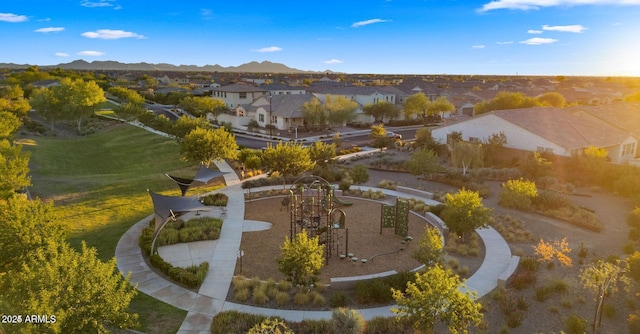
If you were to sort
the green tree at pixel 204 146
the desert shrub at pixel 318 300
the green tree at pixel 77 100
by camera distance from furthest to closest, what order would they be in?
the green tree at pixel 77 100 → the green tree at pixel 204 146 → the desert shrub at pixel 318 300

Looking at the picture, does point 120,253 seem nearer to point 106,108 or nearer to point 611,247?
point 611,247

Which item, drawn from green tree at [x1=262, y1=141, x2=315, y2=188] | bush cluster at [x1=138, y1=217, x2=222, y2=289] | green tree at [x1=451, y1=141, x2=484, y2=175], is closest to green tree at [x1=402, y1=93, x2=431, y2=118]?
green tree at [x1=451, y1=141, x2=484, y2=175]

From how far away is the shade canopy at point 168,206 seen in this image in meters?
24.0

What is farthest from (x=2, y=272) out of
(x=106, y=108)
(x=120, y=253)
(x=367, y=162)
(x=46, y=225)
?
(x=106, y=108)

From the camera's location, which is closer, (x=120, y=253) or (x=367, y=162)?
(x=120, y=253)

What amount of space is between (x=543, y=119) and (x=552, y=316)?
4421 cm

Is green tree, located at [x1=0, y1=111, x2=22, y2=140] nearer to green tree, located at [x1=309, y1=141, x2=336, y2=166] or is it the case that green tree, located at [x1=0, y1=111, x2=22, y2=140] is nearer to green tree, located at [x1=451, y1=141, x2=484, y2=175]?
green tree, located at [x1=309, y1=141, x2=336, y2=166]

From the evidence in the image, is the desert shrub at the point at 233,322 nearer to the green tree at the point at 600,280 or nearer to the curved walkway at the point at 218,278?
the curved walkway at the point at 218,278

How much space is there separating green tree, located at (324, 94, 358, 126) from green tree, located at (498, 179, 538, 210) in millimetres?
46552

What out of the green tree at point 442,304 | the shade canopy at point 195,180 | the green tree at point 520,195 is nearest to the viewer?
the green tree at point 442,304

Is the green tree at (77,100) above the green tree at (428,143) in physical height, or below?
above

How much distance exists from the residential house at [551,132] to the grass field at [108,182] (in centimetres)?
3677

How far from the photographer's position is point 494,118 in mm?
53219

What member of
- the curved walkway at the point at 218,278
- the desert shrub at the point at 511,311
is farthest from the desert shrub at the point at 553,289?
the curved walkway at the point at 218,278
